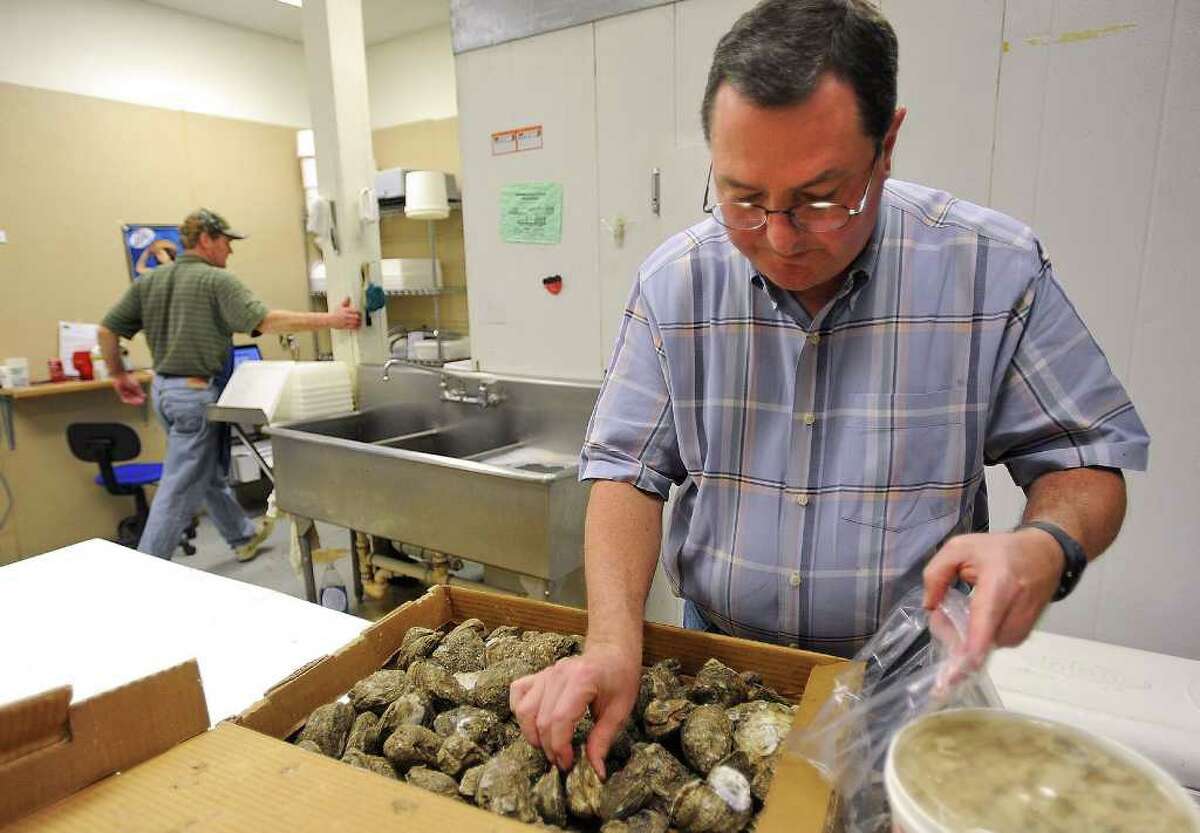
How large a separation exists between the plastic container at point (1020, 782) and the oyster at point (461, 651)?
0.57m

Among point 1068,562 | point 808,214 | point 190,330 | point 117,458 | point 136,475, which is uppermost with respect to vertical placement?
point 808,214

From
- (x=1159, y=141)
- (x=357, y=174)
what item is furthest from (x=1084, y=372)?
(x=357, y=174)

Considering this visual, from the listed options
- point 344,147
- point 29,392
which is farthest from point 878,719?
point 29,392

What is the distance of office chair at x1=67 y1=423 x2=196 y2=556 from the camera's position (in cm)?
385

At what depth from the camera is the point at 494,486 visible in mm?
2139

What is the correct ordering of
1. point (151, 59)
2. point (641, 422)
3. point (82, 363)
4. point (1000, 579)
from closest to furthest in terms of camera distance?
point (1000, 579)
point (641, 422)
point (82, 363)
point (151, 59)

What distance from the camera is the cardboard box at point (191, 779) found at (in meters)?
0.63

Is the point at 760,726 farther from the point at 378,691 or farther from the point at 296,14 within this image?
the point at 296,14

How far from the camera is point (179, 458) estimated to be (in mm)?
3426

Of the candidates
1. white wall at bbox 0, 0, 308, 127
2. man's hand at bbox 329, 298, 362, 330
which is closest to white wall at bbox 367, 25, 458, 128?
white wall at bbox 0, 0, 308, 127

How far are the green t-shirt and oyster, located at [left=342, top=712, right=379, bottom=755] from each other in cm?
289

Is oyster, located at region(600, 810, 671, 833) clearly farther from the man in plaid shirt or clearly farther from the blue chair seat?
the blue chair seat

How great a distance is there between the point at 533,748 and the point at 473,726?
84mm

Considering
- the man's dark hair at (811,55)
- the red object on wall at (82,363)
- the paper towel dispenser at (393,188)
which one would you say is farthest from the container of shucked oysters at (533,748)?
the red object on wall at (82,363)
